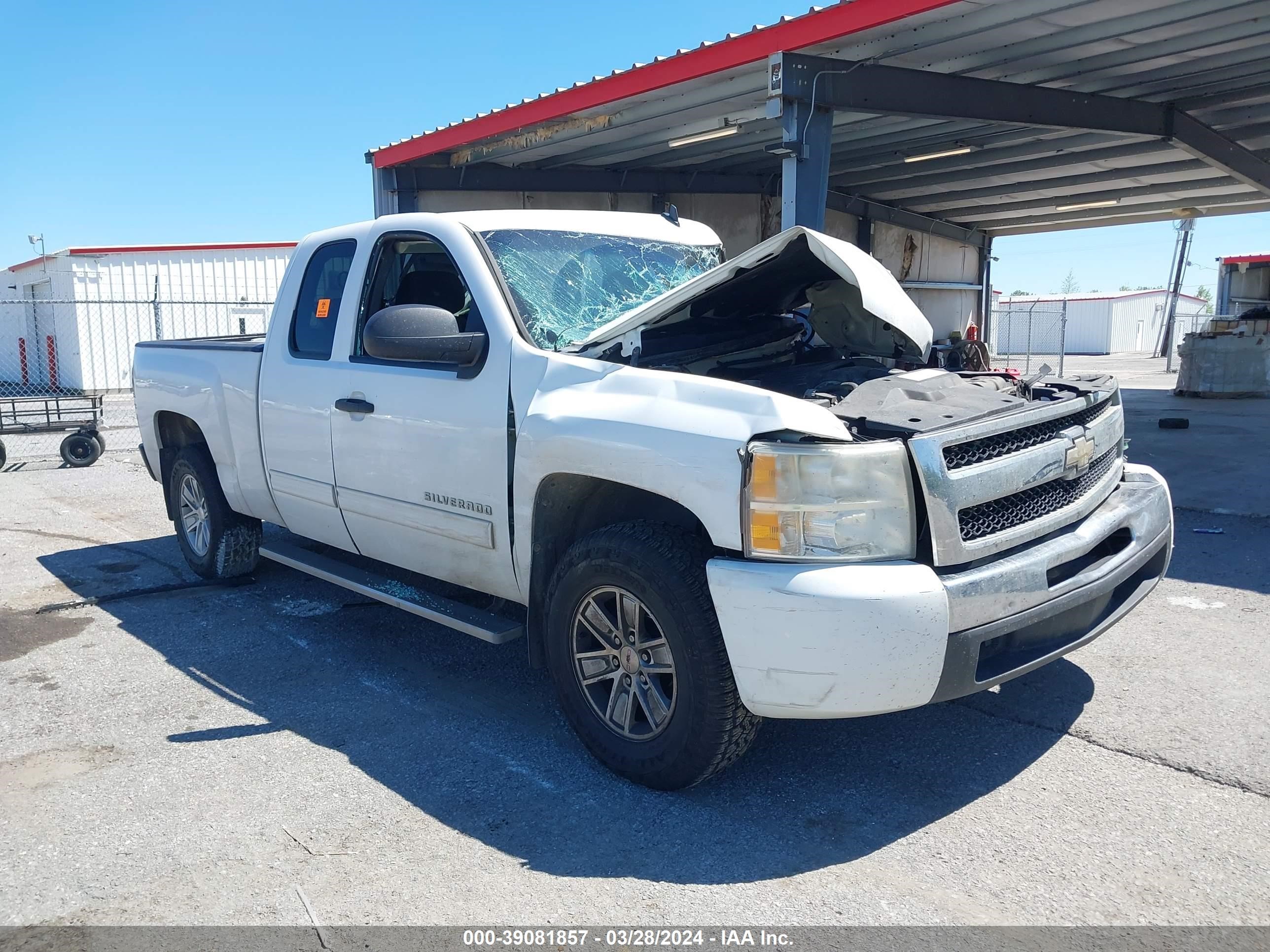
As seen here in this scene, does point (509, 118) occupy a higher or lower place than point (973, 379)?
higher

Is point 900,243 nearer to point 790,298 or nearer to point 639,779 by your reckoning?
point 790,298

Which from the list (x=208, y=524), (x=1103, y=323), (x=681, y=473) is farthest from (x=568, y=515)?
(x=1103, y=323)

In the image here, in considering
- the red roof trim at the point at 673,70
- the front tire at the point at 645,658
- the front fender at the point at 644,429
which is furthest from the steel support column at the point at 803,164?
the front tire at the point at 645,658

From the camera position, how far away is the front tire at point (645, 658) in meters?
3.12

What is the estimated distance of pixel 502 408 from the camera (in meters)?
3.80

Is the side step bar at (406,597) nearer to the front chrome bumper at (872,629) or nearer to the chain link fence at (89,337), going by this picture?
the front chrome bumper at (872,629)

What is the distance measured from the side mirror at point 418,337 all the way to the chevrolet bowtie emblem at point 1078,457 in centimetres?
225

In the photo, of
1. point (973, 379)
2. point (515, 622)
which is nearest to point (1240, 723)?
point (973, 379)

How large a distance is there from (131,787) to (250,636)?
1.73m

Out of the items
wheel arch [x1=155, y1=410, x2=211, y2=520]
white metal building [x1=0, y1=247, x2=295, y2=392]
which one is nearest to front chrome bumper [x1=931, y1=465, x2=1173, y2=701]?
wheel arch [x1=155, y1=410, x2=211, y2=520]

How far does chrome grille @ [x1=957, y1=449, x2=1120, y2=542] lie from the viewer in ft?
10.4

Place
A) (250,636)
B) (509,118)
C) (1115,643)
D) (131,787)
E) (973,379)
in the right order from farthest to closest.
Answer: (509,118) → (250,636) → (1115,643) → (973,379) → (131,787)

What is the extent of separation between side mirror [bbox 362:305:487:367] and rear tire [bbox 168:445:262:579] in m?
2.51

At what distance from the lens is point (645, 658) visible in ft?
A: 11.2
